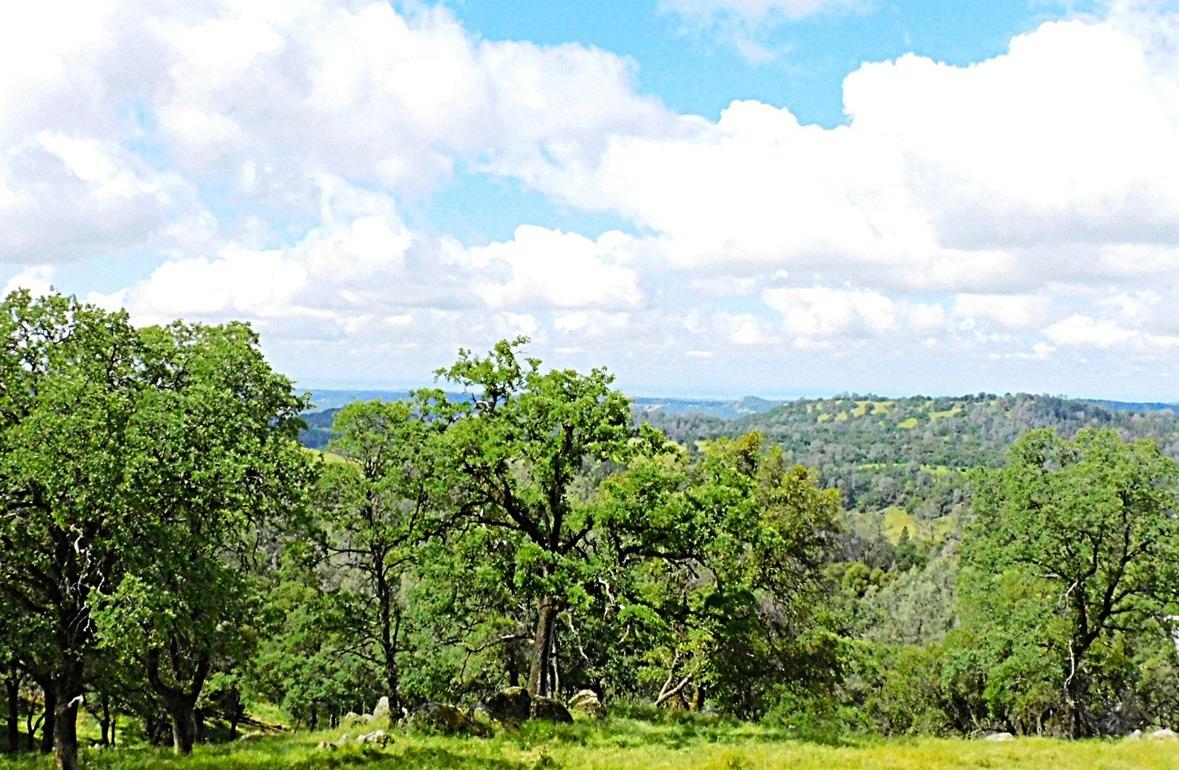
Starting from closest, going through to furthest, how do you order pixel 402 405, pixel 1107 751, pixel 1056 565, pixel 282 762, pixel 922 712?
pixel 282 762, pixel 1107 751, pixel 402 405, pixel 1056 565, pixel 922 712

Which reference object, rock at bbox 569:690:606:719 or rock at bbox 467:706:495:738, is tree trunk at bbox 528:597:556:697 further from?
rock at bbox 467:706:495:738

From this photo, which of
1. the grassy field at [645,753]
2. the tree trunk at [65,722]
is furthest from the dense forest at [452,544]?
the grassy field at [645,753]

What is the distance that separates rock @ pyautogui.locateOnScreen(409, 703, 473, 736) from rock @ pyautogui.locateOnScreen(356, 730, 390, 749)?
1.85 meters

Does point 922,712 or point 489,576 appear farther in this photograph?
point 922,712

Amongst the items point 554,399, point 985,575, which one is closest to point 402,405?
point 554,399

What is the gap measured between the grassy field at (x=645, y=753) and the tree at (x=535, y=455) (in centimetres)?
455

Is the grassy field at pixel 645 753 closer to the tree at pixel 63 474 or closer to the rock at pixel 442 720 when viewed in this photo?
the rock at pixel 442 720

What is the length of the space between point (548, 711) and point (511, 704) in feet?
3.96

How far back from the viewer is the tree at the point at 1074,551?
33.0 meters

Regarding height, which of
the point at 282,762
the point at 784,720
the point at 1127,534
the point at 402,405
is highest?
the point at 402,405

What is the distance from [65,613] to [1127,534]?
117ft

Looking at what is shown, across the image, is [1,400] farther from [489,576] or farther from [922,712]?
[922,712]

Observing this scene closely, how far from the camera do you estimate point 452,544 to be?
28.6 metres

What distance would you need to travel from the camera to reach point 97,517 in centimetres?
1858
